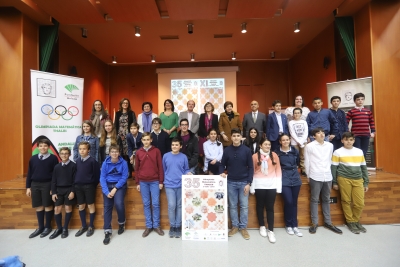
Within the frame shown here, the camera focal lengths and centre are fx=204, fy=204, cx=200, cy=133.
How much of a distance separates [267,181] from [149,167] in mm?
1603

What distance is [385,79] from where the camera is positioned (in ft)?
12.9

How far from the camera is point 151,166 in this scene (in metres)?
2.81

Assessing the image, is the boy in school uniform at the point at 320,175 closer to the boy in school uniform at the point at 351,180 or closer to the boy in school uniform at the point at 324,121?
the boy in school uniform at the point at 351,180

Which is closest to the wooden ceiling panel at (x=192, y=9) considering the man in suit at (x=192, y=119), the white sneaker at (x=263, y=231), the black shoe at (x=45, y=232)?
the man in suit at (x=192, y=119)

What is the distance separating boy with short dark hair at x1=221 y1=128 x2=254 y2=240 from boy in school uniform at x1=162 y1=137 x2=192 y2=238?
597 mm

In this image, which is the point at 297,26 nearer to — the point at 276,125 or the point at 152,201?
the point at 276,125

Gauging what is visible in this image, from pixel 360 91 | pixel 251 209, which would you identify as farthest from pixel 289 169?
pixel 360 91

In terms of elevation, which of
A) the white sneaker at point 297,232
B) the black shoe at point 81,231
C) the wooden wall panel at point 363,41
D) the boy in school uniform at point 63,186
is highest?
the wooden wall panel at point 363,41

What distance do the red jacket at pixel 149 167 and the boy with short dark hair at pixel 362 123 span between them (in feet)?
11.1

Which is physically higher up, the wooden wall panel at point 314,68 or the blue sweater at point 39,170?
the wooden wall panel at point 314,68

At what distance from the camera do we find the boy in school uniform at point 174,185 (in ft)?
9.08

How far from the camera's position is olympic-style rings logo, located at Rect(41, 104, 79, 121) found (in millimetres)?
3609

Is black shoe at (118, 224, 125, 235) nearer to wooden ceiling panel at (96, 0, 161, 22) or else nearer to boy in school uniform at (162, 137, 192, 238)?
boy in school uniform at (162, 137, 192, 238)

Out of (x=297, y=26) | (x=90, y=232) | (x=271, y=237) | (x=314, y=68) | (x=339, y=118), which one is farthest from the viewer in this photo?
(x=314, y=68)
